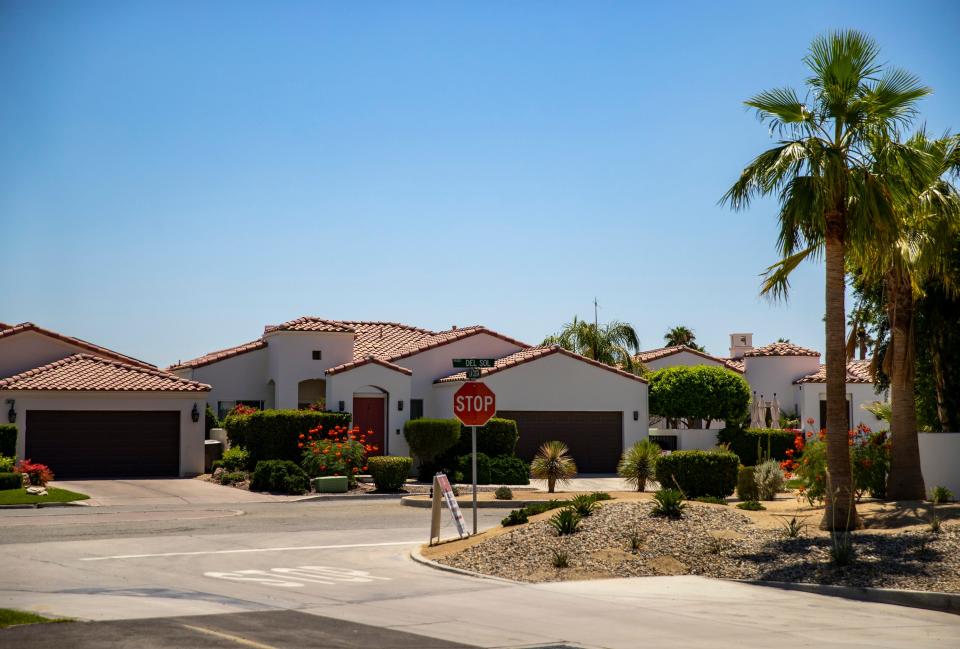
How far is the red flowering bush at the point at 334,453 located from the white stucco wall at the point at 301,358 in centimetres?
563

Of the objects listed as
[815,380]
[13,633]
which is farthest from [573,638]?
[815,380]

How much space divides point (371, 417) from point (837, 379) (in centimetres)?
2429

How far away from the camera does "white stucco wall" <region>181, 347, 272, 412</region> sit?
146ft

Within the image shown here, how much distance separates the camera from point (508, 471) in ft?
120

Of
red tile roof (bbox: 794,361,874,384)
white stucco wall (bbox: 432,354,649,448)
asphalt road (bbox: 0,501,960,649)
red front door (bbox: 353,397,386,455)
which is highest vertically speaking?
red tile roof (bbox: 794,361,874,384)

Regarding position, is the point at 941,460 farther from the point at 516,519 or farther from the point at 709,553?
the point at 516,519

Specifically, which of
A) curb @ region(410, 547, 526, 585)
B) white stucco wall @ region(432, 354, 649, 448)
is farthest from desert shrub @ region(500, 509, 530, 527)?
white stucco wall @ region(432, 354, 649, 448)

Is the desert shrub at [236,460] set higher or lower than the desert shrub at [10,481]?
higher

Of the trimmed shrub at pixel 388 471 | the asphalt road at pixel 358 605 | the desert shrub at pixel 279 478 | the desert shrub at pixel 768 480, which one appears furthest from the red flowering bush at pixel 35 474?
the desert shrub at pixel 768 480

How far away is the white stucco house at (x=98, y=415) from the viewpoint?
1416 inches

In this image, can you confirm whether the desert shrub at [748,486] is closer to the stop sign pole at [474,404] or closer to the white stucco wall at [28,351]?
the stop sign pole at [474,404]

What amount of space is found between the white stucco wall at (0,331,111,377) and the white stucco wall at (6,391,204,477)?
3.63 meters

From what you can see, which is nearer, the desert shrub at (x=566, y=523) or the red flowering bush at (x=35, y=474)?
the desert shrub at (x=566, y=523)

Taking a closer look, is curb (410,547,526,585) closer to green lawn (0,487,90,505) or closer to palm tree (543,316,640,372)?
green lawn (0,487,90,505)
